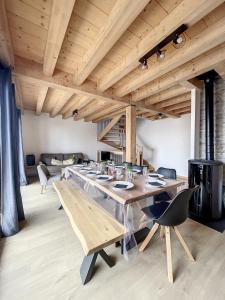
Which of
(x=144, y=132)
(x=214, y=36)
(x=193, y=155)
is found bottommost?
(x=193, y=155)

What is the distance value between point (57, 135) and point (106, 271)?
5.41 metres

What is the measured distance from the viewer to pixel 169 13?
4.41ft

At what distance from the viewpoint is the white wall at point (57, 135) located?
18.1ft

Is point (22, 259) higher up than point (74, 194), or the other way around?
point (74, 194)

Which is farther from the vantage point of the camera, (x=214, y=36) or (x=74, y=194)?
(x=74, y=194)

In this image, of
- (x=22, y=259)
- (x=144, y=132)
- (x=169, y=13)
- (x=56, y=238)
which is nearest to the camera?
(x=169, y=13)

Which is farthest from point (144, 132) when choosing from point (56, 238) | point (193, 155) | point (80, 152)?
point (56, 238)

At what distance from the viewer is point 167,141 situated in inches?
238

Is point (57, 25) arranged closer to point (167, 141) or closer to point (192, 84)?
point (192, 84)

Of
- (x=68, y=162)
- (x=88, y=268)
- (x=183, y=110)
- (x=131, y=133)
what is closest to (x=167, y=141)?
(x=183, y=110)

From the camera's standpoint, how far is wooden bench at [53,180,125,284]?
1.22 meters

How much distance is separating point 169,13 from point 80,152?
5.77 meters

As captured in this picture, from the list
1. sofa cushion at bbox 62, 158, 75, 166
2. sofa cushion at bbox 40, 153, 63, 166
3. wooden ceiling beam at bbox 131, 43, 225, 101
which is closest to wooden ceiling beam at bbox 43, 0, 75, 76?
wooden ceiling beam at bbox 131, 43, 225, 101

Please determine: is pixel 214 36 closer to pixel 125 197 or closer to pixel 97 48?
pixel 97 48
